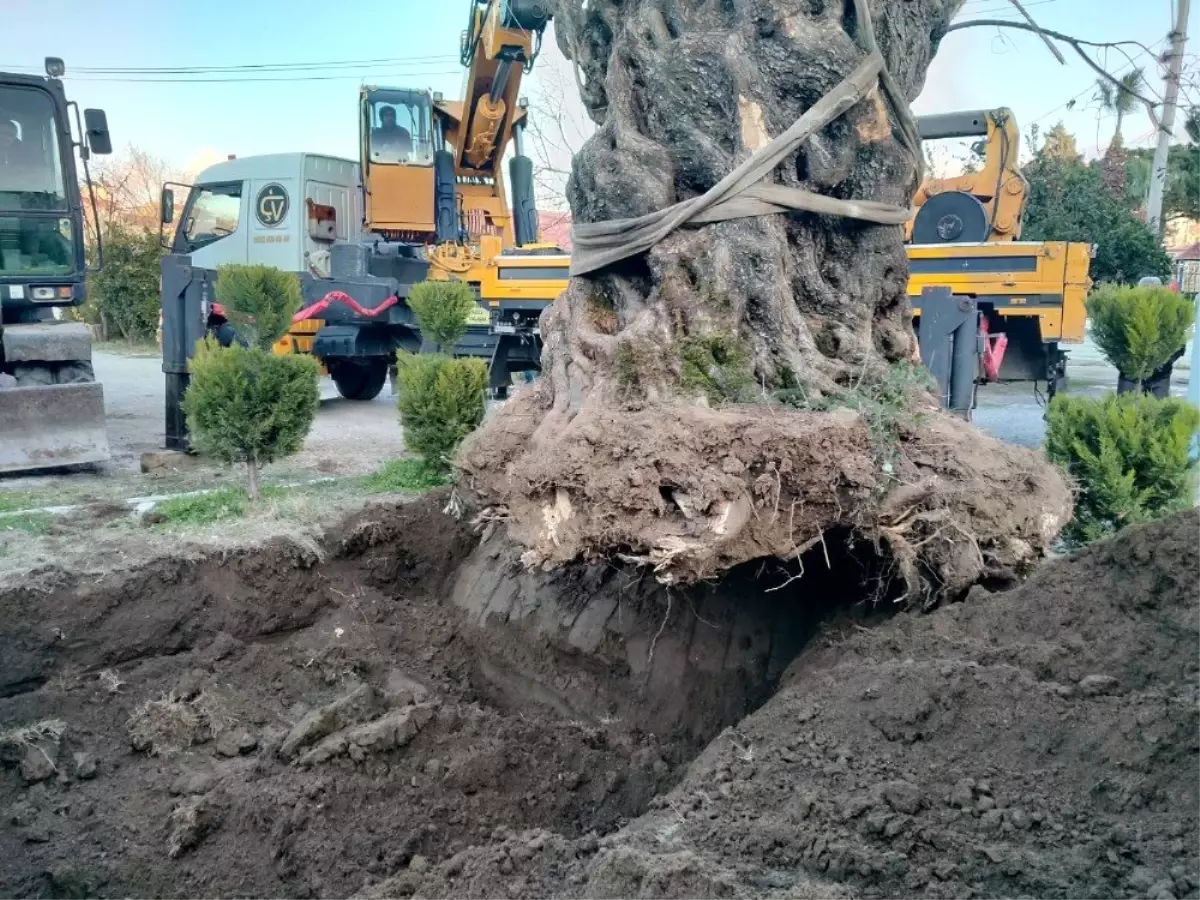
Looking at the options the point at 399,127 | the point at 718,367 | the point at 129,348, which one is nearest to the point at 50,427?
the point at 718,367

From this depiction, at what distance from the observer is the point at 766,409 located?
311 centimetres

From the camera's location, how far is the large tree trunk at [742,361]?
9.32 ft

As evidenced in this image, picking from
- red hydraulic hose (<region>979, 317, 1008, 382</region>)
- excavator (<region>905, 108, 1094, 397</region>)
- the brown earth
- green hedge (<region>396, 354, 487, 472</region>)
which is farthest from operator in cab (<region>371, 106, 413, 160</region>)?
the brown earth

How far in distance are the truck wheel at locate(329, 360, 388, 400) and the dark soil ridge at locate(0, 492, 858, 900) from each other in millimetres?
8811

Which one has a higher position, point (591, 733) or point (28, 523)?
point (28, 523)

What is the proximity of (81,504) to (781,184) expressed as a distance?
192 inches

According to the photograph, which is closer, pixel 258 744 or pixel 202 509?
pixel 258 744

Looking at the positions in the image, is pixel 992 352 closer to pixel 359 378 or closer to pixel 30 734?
pixel 359 378

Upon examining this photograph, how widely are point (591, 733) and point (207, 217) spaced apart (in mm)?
13468

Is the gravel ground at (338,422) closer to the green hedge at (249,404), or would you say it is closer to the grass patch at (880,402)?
the grass patch at (880,402)

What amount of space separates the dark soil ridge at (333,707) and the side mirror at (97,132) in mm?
5920

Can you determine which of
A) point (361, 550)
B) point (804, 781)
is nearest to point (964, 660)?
point (804, 781)

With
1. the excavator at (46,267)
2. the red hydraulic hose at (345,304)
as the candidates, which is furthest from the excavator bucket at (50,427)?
the red hydraulic hose at (345,304)

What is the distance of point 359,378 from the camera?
1375 cm
